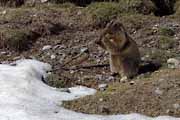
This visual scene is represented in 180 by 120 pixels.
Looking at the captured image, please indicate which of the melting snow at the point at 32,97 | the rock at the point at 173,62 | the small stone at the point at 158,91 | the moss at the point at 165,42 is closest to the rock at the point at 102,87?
the melting snow at the point at 32,97

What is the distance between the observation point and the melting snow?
6914mm

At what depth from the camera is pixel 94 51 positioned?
9.65 meters

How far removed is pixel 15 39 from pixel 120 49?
2235mm

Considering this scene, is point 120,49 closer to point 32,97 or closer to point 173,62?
point 173,62

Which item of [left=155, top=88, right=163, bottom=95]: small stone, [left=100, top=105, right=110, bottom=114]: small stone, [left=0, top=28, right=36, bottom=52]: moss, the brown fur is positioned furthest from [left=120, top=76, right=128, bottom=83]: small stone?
[left=0, top=28, right=36, bottom=52]: moss

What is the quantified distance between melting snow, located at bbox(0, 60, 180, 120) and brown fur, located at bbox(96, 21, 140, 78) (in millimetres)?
668

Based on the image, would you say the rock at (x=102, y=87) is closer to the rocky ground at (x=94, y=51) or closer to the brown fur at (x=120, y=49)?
the rocky ground at (x=94, y=51)

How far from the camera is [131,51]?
839 cm

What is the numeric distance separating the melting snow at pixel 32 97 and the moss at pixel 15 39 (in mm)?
986

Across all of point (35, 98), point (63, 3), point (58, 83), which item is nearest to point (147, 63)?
point (58, 83)

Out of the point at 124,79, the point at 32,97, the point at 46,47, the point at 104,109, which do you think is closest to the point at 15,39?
the point at 46,47

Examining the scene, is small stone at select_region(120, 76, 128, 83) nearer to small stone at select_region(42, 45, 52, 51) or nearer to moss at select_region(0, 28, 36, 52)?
small stone at select_region(42, 45, 52, 51)

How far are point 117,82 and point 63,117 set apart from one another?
5.07 ft

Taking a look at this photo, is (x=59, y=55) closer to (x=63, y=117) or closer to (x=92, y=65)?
(x=92, y=65)
